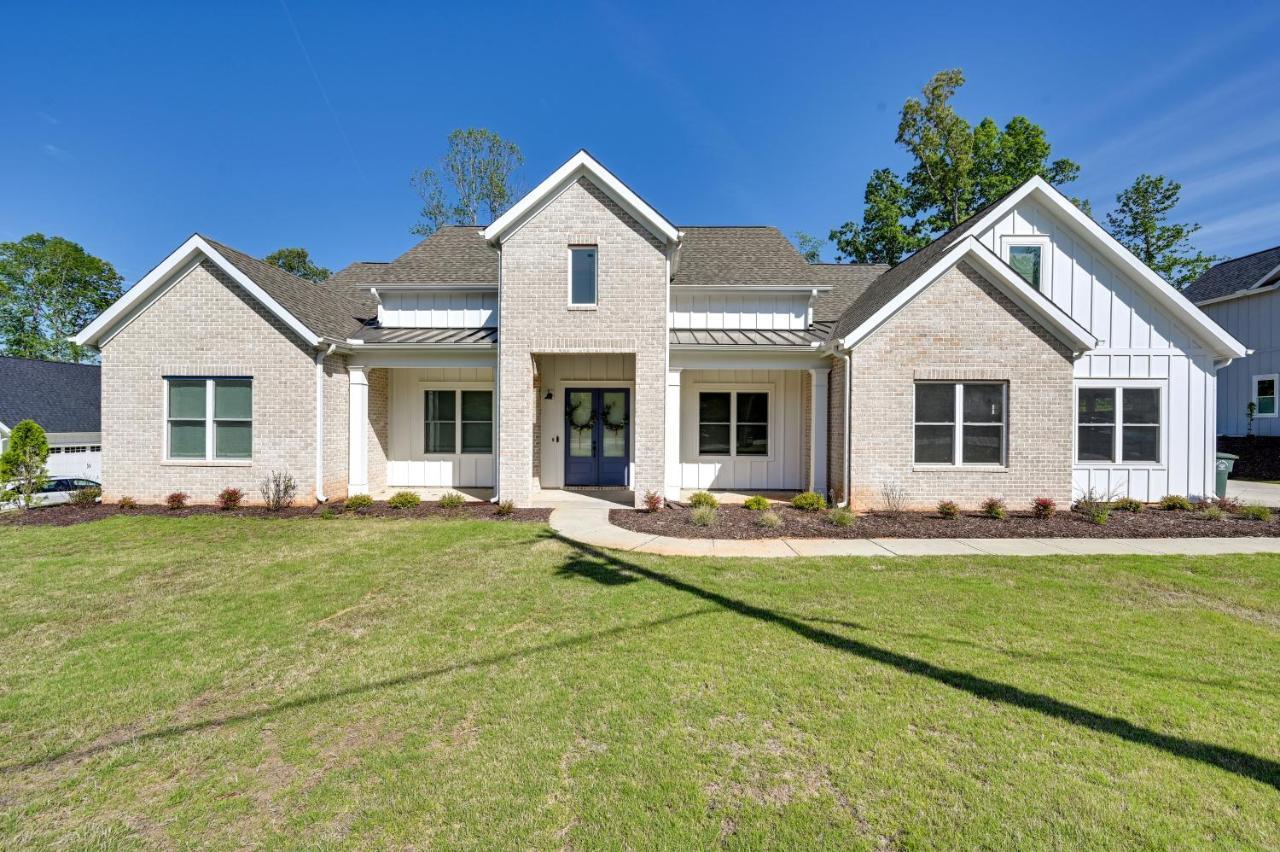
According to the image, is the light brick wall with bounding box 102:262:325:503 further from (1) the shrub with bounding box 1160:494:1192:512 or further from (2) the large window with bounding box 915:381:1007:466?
(1) the shrub with bounding box 1160:494:1192:512

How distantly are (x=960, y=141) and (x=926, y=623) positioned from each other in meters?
31.7

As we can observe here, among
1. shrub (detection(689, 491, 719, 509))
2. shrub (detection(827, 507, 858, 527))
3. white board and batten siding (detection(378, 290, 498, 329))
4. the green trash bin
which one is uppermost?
white board and batten siding (detection(378, 290, 498, 329))

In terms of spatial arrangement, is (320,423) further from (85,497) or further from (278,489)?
(85,497)

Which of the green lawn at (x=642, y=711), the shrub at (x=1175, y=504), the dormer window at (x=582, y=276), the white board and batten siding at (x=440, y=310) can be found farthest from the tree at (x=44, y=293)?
the shrub at (x=1175, y=504)

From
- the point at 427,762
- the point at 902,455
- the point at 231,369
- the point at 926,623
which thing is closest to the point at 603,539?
the point at 926,623

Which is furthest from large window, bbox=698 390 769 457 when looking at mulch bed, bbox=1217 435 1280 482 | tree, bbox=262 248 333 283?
tree, bbox=262 248 333 283

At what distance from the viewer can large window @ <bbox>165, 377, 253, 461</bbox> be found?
11.4m

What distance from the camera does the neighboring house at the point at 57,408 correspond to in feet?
66.5

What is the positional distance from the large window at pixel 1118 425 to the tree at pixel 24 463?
73.1 feet

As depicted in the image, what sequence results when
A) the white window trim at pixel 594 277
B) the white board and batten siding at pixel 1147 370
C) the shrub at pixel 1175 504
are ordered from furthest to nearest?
the white board and batten siding at pixel 1147 370, the white window trim at pixel 594 277, the shrub at pixel 1175 504

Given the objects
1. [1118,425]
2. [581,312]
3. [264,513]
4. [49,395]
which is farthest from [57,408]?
[1118,425]

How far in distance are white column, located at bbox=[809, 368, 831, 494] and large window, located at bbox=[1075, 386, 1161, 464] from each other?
210 inches

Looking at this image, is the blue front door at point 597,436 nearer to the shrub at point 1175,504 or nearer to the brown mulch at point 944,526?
the brown mulch at point 944,526

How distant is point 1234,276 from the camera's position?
20.5 metres
